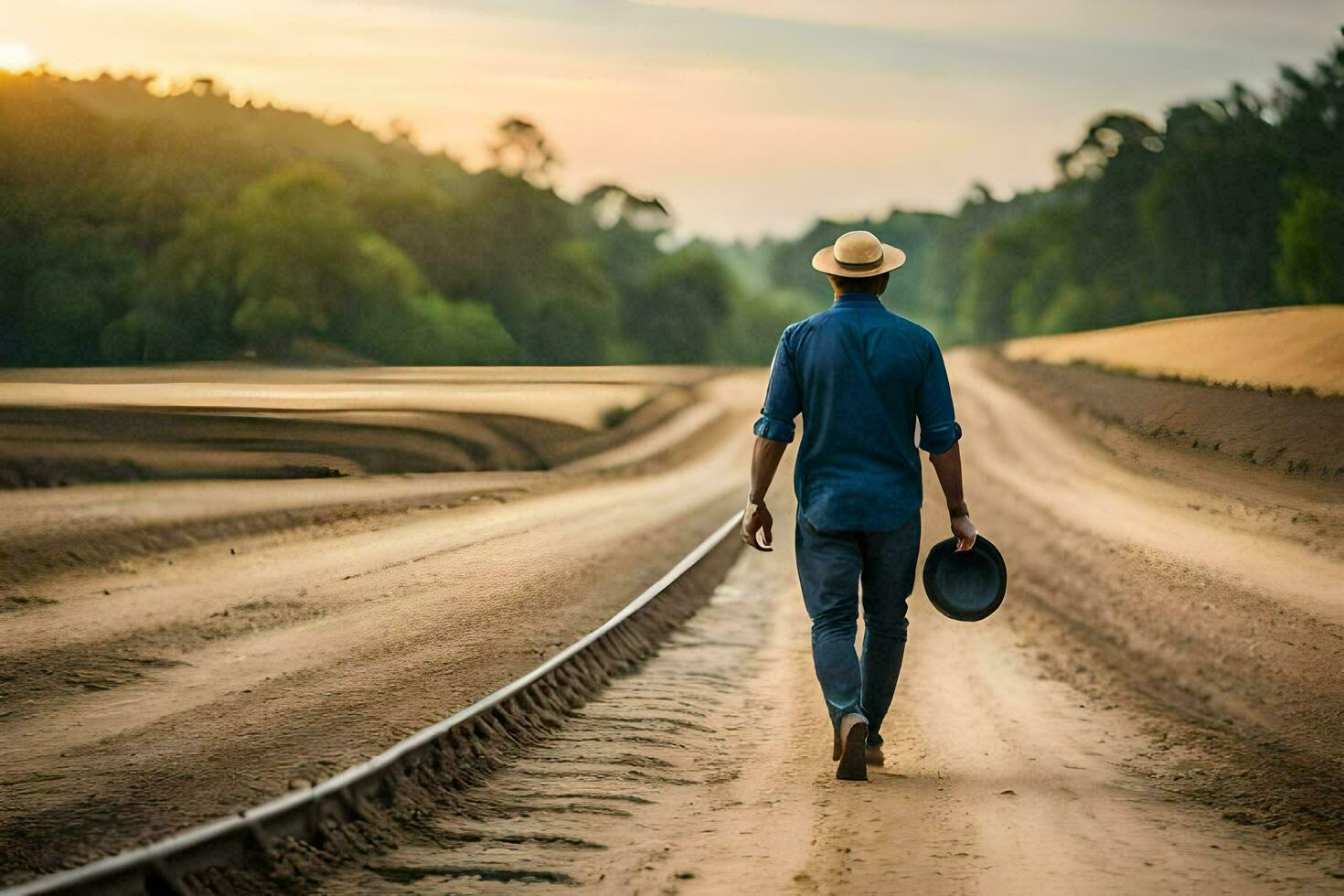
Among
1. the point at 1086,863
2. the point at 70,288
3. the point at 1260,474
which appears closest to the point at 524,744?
the point at 1086,863

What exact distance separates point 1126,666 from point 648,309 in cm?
9861

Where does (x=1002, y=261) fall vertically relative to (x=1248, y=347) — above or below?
above

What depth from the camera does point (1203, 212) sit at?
32281 millimetres

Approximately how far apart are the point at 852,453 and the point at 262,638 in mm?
5904

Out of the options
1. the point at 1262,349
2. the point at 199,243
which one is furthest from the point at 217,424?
the point at 1262,349

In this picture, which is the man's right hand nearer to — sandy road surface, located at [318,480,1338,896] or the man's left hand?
the man's left hand

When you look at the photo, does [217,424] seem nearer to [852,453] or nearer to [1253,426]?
[1253,426]

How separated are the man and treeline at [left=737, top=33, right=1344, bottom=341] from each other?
9794 millimetres

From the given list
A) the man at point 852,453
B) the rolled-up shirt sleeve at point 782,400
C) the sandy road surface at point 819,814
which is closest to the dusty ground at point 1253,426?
the sandy road surface at point 819,814

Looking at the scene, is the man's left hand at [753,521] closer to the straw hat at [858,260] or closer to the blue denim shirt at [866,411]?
the blue denim shirt at [866,411]

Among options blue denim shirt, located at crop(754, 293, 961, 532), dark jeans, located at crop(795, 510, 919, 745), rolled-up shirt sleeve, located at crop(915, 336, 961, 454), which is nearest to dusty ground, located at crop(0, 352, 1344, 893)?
dark jeans, located at crop(795, 510, 919, 745)

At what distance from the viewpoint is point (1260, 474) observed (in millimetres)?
12906

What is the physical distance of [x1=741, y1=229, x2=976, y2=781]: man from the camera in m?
6.21

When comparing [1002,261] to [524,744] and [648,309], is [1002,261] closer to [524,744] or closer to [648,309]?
[648,309]
